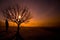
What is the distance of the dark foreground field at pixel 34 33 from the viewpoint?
6445 mm

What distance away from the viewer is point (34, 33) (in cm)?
678

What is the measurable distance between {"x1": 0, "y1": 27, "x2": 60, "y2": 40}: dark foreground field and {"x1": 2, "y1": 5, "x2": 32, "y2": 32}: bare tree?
665mm

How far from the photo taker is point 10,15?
742cm

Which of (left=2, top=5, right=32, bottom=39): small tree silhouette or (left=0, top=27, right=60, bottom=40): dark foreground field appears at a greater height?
(left=2, top=5, right=32, bottom=39): small tree silhouette

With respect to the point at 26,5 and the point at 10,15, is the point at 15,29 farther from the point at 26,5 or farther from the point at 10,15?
the point at 26,5

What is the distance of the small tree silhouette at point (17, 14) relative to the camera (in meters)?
7.12

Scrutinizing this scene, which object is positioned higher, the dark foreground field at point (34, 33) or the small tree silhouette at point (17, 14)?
the small tree silhouette at point (17, 14)

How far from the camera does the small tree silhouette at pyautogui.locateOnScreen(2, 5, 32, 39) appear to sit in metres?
7.12

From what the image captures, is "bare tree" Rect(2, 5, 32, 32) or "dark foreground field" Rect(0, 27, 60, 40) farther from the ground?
"bare tree" Rect(2, 5, 32, 32)

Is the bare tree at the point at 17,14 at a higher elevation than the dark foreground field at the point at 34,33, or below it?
higher

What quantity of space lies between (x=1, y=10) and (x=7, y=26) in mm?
1168

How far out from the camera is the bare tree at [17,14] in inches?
280

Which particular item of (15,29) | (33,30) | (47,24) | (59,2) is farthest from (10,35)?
(59,2)

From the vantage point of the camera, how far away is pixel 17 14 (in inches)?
283
